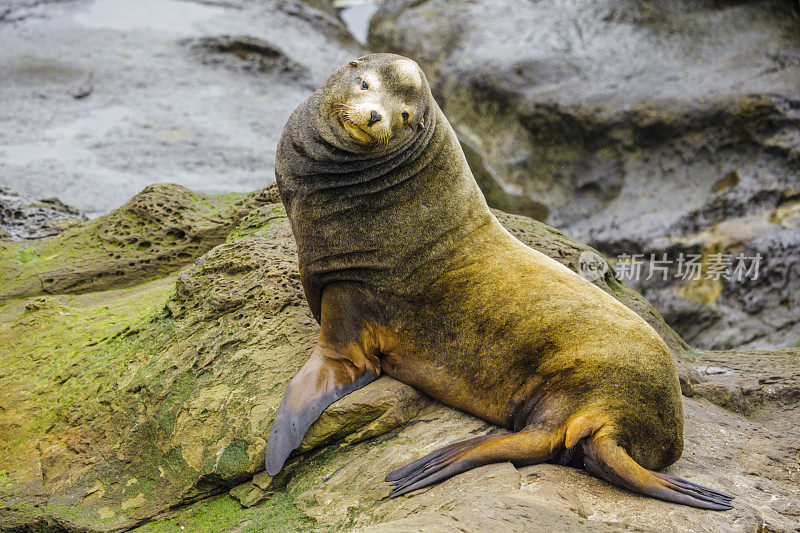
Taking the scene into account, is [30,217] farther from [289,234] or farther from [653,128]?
[653,128]

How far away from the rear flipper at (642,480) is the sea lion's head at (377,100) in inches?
66.6

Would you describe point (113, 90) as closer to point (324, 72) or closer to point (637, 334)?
point (324, 72)

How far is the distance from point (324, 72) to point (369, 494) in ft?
31.6

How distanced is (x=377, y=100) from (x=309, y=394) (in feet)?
4.73

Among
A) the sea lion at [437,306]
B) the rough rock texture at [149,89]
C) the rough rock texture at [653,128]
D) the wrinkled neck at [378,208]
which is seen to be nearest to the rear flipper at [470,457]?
the sea lion at [437,306]

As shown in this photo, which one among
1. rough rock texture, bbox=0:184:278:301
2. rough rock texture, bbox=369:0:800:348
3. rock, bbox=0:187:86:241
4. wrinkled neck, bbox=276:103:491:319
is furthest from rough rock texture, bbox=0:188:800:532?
rough rock texture, bbox=369:0:800:348

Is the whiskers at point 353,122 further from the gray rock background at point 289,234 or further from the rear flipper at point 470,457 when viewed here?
the rear flipper at point 470,457

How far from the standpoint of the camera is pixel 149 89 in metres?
10.8

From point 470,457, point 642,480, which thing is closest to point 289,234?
point 470,457

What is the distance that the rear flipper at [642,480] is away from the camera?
3.25 metres

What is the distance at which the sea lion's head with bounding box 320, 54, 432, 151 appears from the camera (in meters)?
3.62

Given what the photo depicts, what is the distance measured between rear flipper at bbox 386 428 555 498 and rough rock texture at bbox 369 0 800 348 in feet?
20.5

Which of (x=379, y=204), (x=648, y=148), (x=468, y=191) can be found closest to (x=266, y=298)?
(x=379, y=204)

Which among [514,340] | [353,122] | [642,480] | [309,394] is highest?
[353,122]
